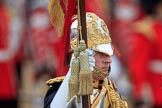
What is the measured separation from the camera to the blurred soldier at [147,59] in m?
13.9

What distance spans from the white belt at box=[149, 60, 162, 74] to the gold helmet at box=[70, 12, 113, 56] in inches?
216

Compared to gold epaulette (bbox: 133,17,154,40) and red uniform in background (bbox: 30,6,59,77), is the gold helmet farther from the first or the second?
red uniform in background (bbox: 30,6,59,77)

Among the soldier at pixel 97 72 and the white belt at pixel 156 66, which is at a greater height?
the soldier at pixel 97 72

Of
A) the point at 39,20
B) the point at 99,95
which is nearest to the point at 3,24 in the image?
the point at 39,20

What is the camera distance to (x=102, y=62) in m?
8.22

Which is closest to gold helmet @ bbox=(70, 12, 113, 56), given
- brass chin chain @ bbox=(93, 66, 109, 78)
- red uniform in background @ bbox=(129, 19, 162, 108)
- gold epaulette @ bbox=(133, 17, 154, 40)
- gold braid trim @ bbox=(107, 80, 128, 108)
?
brass chin chain @ bbox=(93, 66, 109, 78)

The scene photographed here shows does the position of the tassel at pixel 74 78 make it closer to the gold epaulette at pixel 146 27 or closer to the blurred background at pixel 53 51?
the blurred background at pixel 53 51

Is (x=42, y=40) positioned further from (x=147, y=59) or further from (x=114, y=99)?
(x=114, y=99)

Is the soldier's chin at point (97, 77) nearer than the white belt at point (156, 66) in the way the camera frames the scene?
Yes

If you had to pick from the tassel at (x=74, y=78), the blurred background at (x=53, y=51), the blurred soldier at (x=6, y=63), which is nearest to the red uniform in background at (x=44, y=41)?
the blurred background at (x=53, y=51)

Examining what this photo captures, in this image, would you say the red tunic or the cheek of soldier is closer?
the cheek of soldier

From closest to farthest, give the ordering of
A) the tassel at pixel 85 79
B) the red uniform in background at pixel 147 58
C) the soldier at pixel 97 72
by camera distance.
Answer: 1. the tassel at pixel 85 79
2. the soldier at pixel 97 72
3. the red uniform in background at pixel 147 58

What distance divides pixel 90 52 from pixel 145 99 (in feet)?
21.3

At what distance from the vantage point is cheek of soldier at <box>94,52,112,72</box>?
322 inches
